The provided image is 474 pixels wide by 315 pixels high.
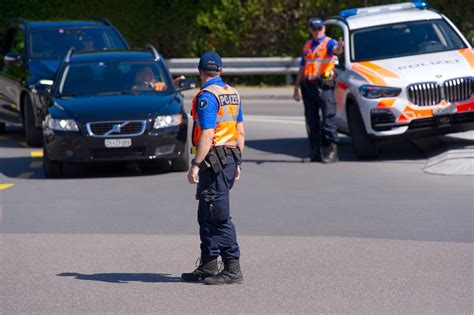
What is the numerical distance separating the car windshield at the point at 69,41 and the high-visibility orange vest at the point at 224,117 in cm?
1169

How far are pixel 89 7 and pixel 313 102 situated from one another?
1715 centimetres

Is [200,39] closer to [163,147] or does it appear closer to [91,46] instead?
[91,46]

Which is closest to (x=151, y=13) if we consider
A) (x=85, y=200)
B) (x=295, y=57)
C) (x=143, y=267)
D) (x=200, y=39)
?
(x=200, y=39)

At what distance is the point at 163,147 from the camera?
51.5ft

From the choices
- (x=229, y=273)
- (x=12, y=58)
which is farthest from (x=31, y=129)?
(x=229, y=273)

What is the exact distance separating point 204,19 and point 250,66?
2453mm

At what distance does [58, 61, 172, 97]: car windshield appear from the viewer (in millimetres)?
16859

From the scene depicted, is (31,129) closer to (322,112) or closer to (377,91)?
(322,112)

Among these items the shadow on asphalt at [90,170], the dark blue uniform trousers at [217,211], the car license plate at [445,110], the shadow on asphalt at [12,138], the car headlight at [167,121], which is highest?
the dark blue uniform trousers at [217,211]

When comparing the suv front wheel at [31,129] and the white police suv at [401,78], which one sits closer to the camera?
the white police suv at [401,78]

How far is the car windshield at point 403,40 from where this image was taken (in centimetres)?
1761

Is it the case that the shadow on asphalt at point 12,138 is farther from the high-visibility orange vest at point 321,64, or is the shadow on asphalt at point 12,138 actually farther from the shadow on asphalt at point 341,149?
the high-visibility orange vest at point 321,64

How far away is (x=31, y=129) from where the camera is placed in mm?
19344

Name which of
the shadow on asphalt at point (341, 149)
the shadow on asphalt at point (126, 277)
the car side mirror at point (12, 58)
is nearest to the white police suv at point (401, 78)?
the shadow on asphalt at point (341, 149)
